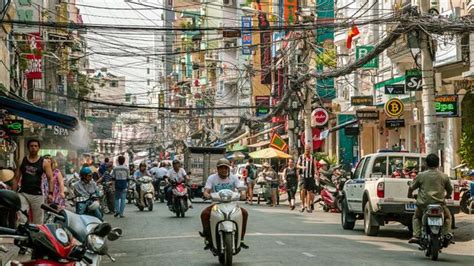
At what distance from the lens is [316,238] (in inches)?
773

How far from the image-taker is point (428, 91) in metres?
23.0

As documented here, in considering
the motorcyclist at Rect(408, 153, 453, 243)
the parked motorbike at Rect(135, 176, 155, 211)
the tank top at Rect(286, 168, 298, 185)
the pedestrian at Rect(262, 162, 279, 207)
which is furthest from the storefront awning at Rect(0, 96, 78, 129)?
the pedestrian at Rect(262, 162, 279, 207)

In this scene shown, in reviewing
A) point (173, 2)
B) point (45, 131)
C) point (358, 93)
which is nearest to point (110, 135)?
point (173, 2)

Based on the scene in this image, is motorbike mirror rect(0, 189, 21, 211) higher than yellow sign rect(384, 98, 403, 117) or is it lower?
lower

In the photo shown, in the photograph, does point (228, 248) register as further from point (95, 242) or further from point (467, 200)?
point (467, 200)

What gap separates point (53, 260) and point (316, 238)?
12903mm

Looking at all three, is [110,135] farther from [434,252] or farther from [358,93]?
[434,252]

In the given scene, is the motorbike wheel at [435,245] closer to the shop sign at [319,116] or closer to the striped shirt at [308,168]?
the striped shirt at [308,168]

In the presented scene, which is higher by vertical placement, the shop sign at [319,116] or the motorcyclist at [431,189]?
the shop sign at [319,116]

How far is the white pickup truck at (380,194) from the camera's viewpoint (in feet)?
64.3

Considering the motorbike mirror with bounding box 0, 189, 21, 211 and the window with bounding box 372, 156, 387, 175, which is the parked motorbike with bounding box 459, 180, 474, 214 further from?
the motorbike mirror with bounding box 0, 189, 21, 211

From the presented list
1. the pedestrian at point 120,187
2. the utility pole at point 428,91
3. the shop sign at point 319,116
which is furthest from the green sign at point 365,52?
the utility pole at point 428,91

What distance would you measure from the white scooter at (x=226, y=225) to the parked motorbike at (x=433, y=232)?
3320 millimetres

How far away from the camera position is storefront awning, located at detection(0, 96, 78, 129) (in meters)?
21.0
